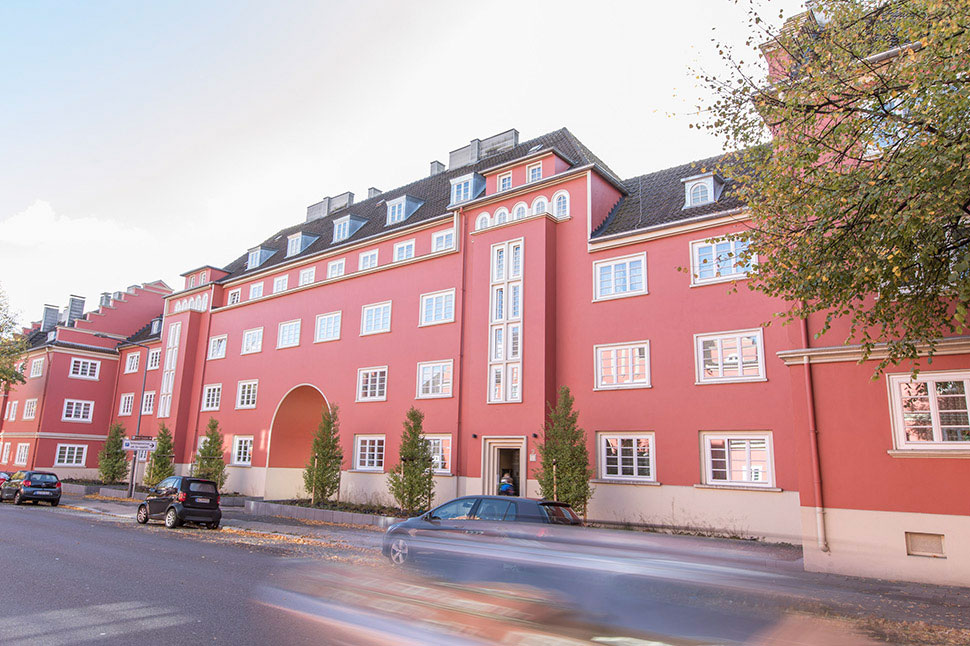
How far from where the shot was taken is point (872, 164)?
34.8 feet

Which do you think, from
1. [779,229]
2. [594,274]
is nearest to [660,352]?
[594,274]

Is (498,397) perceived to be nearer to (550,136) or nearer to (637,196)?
(637,196)

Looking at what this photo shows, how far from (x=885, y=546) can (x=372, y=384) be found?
66.3 ft

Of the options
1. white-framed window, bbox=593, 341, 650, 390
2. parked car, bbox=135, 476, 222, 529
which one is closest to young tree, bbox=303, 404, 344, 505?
parked car, bbox=135, 476, 222, 529

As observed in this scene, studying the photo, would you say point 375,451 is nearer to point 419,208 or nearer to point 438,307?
point 438,307

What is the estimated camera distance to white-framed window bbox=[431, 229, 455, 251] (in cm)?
2658

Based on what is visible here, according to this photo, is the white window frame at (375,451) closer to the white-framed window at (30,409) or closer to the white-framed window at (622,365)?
the white-framed window at (622,365)

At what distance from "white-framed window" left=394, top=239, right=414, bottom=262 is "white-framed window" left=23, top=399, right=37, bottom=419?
34.2m

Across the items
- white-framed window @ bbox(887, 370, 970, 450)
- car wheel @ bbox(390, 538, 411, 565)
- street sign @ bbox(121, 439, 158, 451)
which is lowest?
car wheel @ bbox(390, 538, 411, 565)

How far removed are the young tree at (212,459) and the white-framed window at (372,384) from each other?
10.3 m

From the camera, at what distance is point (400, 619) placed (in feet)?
19.4

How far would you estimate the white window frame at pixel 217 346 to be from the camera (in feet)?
120

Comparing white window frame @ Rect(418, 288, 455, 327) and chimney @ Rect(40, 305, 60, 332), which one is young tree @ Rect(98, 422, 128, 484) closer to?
chimney @ Rect(40, 305, 60, 332)

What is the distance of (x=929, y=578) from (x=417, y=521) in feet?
32.1
